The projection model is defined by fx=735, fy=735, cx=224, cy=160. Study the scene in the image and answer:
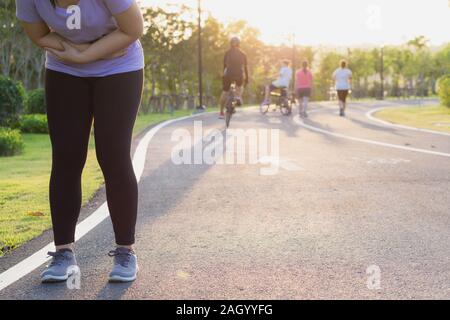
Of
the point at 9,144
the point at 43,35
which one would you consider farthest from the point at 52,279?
the point at 9,144

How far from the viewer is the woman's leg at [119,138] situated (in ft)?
12.7

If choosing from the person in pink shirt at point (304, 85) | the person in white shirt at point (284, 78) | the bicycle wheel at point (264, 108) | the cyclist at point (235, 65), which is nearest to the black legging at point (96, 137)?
the cyclist at point (235, 65)

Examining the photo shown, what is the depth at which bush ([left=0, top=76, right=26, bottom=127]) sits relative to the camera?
16.0 metres

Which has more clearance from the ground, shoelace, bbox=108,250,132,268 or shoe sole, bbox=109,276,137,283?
shoelace, bbox=108,250,132,268

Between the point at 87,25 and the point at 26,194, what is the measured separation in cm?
407

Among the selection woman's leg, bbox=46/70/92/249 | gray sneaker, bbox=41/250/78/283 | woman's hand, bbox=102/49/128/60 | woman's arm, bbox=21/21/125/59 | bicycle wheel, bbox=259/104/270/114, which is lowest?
bicycle wheel, bbox=259/104/270/114

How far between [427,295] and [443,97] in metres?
24.2

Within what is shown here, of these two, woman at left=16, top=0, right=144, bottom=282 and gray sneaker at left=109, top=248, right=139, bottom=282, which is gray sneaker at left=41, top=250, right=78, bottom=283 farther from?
gray sneaker at left=109, top=248, right=139, bottom=282

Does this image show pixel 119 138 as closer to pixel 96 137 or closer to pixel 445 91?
pixel 96 137

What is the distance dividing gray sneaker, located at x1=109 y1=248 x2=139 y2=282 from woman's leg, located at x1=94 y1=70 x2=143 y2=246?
0.21ft

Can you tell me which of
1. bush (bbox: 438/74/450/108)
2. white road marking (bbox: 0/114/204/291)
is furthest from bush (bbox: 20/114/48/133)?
bush (bbox: 438/74/450/108)

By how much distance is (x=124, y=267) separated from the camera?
157 inches

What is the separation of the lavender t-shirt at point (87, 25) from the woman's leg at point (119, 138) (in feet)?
0.19
